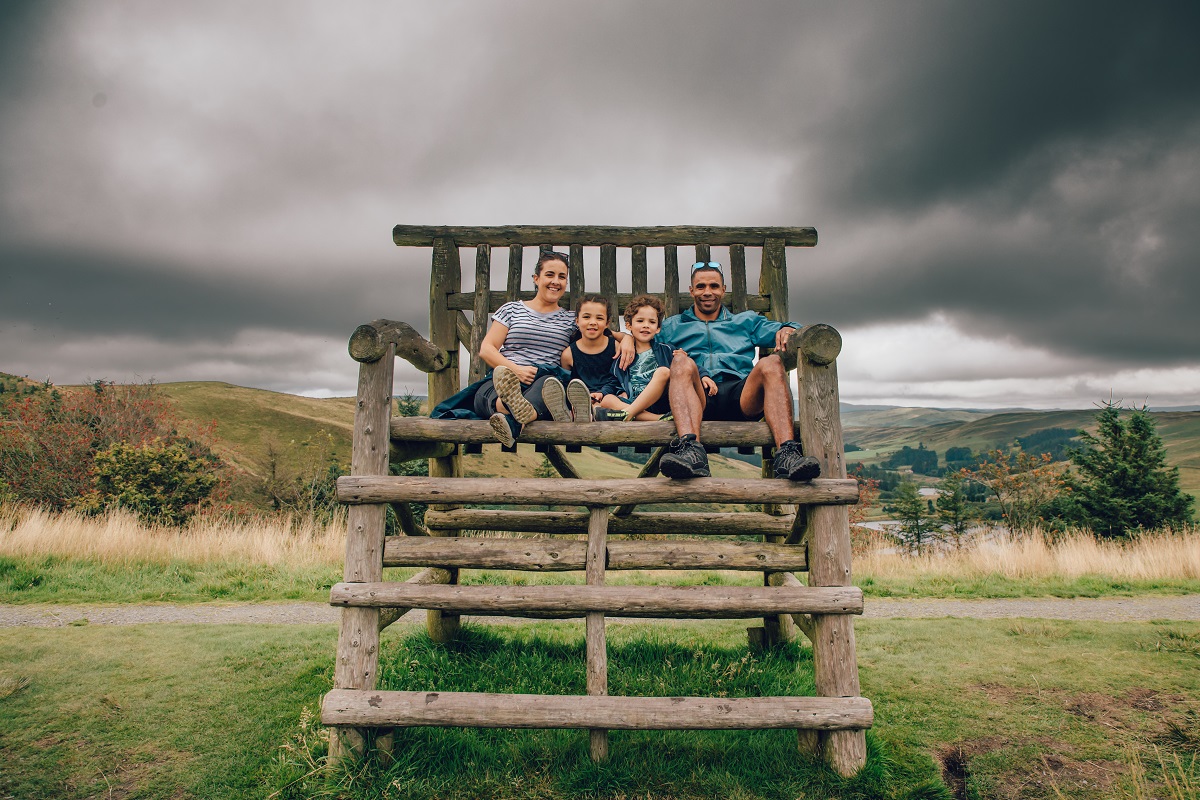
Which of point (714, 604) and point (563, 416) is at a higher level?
point (563, 416)

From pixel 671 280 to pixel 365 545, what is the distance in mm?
3028

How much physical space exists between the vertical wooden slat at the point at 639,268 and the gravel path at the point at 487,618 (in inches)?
149

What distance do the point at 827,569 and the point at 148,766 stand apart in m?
3.63

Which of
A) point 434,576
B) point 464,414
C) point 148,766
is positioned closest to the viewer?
point 148,766

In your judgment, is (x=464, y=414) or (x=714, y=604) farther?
(x=464, y=414)

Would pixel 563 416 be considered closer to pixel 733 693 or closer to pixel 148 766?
pixel 733 693

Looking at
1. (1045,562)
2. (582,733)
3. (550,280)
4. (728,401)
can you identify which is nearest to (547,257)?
(550,280)

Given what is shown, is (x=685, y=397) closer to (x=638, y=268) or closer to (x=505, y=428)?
(x=505, y=428)

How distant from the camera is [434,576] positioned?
4.64 m

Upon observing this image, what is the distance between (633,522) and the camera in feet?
14.3

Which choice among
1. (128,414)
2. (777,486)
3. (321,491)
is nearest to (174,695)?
(777,486)

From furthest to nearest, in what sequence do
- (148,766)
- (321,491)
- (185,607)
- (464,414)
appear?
(321,491), (185,607), (464,414), (148,766)

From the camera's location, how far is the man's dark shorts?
395 centimetres

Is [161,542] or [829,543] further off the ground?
[829,543]
